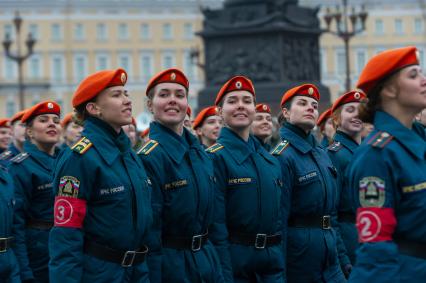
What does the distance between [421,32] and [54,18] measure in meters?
32.4

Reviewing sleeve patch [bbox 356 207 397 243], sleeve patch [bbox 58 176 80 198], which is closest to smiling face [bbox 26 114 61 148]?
sleeve patch [bbox 58 176 80 198]

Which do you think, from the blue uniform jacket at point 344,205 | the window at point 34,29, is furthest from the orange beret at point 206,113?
the window at point 34,29

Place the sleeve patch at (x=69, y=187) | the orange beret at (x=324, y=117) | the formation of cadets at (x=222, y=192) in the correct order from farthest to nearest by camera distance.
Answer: the orange beret at (x=324, y=117), the sleeve patch at (x=69, y=187), the formation of cadets at (x=222, y=192)

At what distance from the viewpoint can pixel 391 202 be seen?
4.83 meters

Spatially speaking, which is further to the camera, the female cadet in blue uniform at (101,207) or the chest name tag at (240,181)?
the chest name tag at (240,181)

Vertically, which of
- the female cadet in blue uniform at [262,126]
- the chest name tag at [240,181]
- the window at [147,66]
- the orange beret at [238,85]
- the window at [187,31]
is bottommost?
the chest name tag at [240,181]

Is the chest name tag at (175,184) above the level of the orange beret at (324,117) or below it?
below

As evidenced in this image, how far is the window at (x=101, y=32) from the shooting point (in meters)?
92.8

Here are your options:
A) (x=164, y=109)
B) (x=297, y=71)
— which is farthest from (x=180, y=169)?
(x=297, y=71)

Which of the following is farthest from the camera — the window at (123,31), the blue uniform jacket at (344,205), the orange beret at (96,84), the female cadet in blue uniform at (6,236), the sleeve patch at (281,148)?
the window at (123,31)

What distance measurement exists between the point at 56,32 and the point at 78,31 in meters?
2.01

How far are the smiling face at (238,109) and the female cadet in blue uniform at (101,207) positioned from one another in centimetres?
138

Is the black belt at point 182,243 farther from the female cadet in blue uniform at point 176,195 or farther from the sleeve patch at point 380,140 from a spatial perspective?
the sleeve patch at point 380,140

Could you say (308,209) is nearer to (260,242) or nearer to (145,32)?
(260,242)
